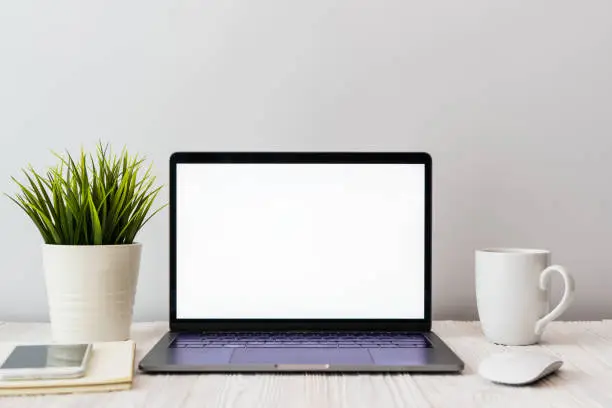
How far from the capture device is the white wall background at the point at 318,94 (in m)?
1.14

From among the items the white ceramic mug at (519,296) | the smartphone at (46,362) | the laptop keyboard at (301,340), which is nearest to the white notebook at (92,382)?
the smartphone at (46,362)

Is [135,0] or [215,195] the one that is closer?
[215,195]

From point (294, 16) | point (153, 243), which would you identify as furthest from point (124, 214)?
point (294, 16)

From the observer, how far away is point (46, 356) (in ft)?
2.44

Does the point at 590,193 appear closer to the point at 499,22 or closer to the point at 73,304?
the point at 499,22


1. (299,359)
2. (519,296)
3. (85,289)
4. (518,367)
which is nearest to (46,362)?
(85,289)

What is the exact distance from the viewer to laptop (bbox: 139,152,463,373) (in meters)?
0.97

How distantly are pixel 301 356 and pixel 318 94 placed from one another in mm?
513

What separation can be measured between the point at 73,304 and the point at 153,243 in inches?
10.3

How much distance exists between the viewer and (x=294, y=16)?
114cm

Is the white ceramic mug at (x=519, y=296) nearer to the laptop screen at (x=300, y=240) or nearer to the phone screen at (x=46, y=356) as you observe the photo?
the laptop screen at (x=300, y=240)

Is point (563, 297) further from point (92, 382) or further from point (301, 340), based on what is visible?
point (92, 382)

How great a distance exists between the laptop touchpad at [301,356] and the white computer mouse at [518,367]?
0.14m

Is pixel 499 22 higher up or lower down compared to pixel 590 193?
higher up
